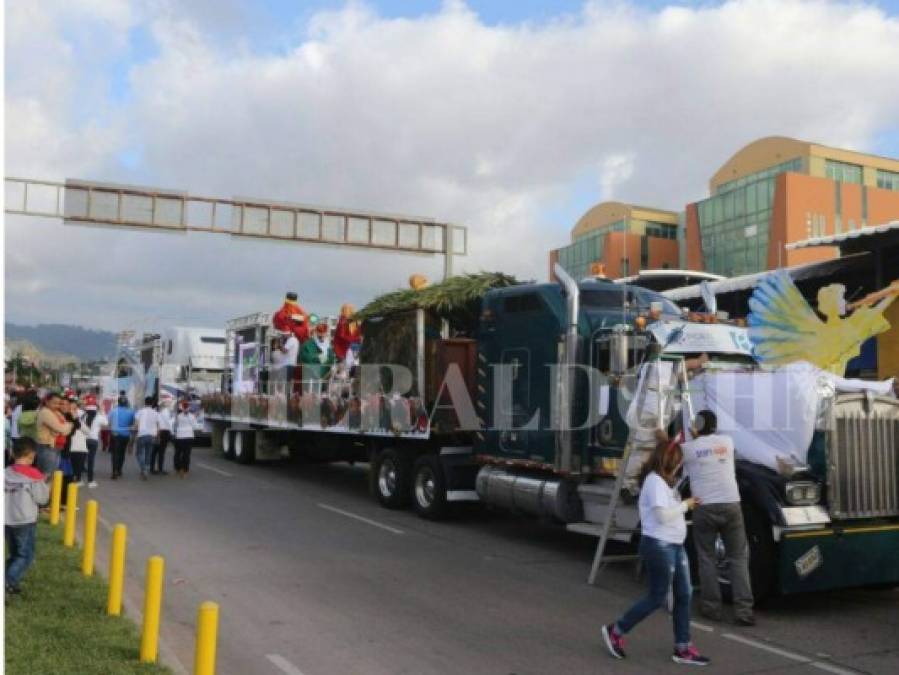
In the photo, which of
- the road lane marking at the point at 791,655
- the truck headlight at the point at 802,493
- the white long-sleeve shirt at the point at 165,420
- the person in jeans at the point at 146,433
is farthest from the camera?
the white long-sleeve shirt at the point at 165,420

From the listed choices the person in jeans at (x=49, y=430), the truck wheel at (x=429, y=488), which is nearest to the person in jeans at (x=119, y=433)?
the person in jeans at (x=49, y=430)

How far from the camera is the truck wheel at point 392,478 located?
44.3ft

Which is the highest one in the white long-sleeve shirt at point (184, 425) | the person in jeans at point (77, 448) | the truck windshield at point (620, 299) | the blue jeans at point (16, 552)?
the truck windshield at point (620, 299)

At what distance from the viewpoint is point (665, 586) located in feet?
20.3

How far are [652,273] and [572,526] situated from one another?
589 cm

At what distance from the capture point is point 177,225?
25328mm

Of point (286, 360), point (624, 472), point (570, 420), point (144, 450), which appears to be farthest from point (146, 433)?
point (624, 472)

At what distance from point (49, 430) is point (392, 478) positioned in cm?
505

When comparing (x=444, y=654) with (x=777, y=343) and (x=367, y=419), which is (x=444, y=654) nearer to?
(x=777, y=343)

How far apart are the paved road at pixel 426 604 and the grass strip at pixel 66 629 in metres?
0.45

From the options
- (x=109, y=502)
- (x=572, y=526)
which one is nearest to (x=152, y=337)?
(x=109, y=502)

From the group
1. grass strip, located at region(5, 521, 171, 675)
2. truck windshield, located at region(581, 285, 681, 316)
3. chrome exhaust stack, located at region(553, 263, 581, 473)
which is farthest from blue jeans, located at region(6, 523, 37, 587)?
truck windshield, located at region(581, 285, 681, 316)

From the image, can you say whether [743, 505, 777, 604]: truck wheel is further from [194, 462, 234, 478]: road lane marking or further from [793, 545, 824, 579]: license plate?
[194, 462, 234, 478]: road lane marking

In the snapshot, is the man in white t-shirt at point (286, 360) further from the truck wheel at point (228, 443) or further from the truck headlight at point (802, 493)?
the truck headlight at point (802, 493)
